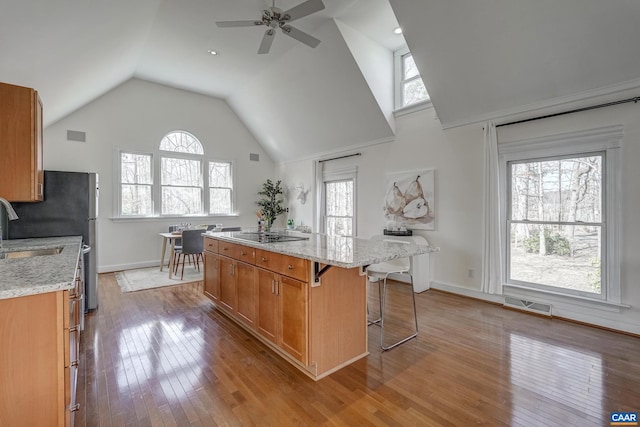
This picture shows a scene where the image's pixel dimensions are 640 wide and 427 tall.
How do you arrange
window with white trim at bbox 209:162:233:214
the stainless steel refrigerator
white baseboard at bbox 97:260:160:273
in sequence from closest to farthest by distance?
the stainless steel refrigerator < white baseboard at bbox 97:260:160:273 < window with white trim at bbox 209:162:233:214

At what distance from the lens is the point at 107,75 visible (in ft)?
15.1

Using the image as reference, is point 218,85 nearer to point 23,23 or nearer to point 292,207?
point 292,207

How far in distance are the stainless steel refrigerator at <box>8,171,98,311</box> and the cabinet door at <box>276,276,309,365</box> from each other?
104 inches

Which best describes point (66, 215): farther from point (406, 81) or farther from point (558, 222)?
point (558, 222)

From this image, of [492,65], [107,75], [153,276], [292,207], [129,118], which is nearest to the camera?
[492,65]

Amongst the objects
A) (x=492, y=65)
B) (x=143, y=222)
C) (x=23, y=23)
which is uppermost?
(x=492, y=65)

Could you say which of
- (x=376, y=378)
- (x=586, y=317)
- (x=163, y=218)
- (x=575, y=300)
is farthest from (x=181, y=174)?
(x=586, y=317)

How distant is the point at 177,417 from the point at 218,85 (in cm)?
610

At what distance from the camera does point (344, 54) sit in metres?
4.23

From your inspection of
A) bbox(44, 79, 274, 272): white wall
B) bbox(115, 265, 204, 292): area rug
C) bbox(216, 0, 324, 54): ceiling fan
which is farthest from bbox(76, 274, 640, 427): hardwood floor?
bbox(216, 0, 324, 54): ceiling fan

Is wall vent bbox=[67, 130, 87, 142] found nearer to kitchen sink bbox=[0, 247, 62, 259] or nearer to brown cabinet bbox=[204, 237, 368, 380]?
kitchen sink bbox=[0, 247, 62, 259]

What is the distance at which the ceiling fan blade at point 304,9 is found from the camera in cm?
271

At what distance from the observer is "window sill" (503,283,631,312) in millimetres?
2912

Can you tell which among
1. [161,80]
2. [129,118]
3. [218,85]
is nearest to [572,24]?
[218,85]
